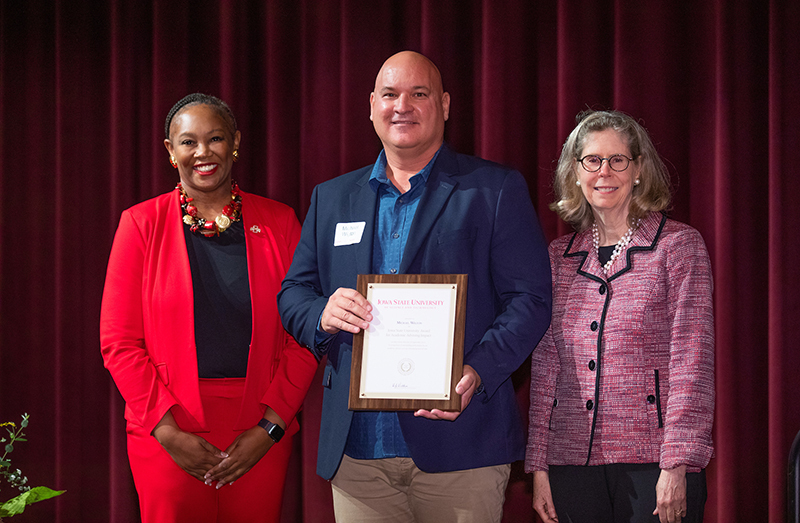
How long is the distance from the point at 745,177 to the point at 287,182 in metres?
1.92

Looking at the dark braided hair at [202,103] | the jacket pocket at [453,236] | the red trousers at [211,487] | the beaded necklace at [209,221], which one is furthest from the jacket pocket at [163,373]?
the jacket pocket at [453,236]

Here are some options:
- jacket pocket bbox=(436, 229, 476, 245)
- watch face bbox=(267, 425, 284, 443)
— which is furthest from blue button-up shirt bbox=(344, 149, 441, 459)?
watch face bbox=(267, 425, 284, 443)

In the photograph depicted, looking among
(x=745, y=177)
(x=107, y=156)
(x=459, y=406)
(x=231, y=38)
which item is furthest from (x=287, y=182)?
(x=745, y=177)

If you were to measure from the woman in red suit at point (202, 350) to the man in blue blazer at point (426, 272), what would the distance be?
0.32 m

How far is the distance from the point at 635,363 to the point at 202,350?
1384mm

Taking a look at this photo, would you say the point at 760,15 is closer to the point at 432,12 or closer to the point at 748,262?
the point at 748,262

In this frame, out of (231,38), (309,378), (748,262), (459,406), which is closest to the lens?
(459,406)

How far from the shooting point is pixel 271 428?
211cm

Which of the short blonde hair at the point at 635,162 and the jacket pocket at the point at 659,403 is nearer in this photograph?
the jacket pocket at the point at 659,403

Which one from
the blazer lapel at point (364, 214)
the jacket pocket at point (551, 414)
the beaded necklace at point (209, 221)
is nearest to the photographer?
the blazer lapel at point (364, 214)

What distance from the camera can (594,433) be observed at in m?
1.82

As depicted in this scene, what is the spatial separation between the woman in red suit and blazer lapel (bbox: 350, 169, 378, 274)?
0.47 m

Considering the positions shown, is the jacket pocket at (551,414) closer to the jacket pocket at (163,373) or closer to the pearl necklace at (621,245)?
the pearl necklace at (621,245)

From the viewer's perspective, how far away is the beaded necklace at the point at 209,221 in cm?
225
